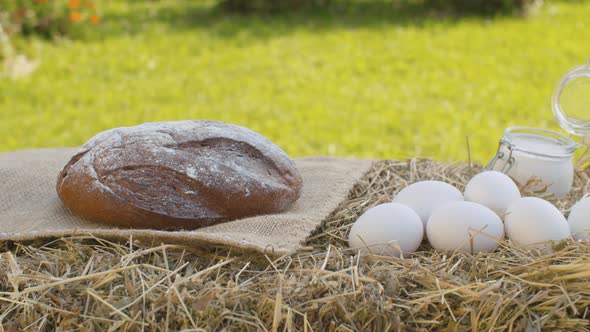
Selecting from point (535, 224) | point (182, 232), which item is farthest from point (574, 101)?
point (182, 232)

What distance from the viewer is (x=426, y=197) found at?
1901mm

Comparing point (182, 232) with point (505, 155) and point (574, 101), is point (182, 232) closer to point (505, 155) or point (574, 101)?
point (505, 155)

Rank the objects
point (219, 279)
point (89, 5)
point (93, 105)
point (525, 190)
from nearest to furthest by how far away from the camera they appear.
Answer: point (219, 279)
point (525, 190)
point (93, 105)
point (89, 5)

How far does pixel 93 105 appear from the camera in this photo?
17.3ft

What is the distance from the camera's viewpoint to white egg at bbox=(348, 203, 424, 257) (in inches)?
67.9

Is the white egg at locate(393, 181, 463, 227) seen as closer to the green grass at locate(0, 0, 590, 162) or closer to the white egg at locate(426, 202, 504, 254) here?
the white egg at locate(426, 202, 504, 254)

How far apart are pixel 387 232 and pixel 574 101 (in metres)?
0.98

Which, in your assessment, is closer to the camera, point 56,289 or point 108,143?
point 56,289

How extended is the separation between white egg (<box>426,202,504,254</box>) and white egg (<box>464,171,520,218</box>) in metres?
0.11

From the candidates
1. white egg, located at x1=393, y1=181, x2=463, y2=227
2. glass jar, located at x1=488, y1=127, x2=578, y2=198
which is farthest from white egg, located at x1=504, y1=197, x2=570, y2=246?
glass jar, located at x1=488, y1=127, x2=578, y2=198

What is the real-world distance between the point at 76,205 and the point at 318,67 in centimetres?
443

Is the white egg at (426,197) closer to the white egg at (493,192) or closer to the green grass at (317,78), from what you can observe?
the white egg at (493,192)

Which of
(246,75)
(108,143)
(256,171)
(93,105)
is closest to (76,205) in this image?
(108,143)

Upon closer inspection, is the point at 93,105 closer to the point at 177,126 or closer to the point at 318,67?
the point at 318,67
